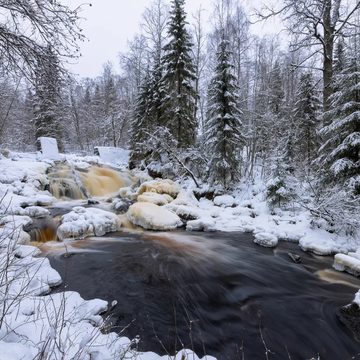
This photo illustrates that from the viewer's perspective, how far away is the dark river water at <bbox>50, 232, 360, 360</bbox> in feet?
10.1

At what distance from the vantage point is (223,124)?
35.5 ft

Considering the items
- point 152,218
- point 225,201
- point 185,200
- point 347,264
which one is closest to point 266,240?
point 347,264

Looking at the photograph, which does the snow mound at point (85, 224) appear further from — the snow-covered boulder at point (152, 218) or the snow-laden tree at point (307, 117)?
the snow-laden tree at point (307, 117)

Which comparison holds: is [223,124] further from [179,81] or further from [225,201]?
[179,81]

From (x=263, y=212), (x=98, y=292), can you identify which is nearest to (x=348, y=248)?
(x=263, y=212)

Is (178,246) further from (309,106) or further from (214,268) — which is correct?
(309,106)

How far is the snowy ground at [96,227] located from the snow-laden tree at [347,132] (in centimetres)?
175

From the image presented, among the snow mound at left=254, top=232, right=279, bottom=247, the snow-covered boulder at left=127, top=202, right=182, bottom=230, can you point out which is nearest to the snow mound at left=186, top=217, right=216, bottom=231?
the snow-covered boulder at left=127, top=202, right=182, bottom=230

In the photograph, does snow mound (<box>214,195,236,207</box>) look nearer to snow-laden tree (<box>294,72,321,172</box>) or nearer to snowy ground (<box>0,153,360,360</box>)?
snowy ground (<box>0,153,360,360</box>)

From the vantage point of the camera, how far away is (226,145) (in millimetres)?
10820

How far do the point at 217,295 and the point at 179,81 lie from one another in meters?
13.4

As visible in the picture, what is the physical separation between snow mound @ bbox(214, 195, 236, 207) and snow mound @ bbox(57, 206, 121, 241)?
16.8 ft

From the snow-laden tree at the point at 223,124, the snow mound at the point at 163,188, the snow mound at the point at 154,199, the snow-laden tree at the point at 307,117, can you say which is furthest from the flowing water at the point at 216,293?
the snow-laden tree at the point at 307,117

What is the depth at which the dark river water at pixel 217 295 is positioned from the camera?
308 cm
